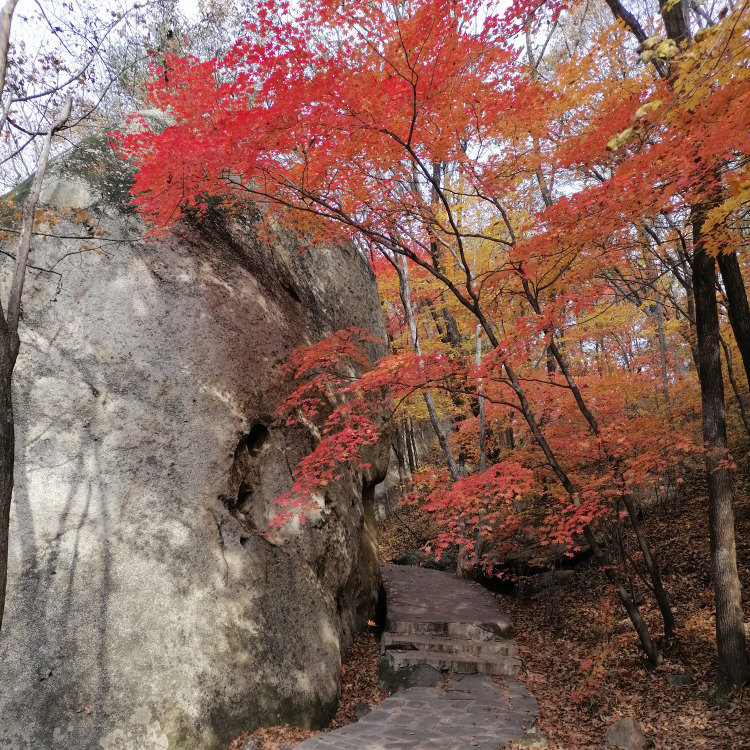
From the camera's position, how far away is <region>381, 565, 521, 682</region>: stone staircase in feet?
28.5

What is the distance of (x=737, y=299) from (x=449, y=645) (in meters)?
7.00

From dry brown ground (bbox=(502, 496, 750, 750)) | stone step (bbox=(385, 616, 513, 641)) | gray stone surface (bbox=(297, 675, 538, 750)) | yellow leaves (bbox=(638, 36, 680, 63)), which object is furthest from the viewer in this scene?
stone step (bbox=(385, 616, 513, 641))

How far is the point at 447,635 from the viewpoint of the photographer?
9.62 metres

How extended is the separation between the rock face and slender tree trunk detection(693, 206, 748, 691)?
5.33 m

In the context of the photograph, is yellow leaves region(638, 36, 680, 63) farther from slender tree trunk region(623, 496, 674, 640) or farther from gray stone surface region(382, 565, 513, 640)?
gray stone surface region(382, 565, 513, 640)

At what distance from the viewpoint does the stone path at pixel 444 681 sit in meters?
6.31

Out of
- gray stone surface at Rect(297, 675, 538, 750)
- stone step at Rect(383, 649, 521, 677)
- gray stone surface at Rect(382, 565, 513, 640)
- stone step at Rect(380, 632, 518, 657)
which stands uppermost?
gray stone surface at Rect(382, 565, 513, 640)

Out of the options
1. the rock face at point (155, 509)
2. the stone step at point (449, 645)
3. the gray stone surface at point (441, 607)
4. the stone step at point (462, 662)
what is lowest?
the stone step at point (462, 662)

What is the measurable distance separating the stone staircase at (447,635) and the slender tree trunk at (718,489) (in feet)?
10.3

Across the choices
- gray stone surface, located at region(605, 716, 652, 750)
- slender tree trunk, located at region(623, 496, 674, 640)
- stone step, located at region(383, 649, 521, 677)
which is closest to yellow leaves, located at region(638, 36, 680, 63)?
gray stone surface, located at region(605, 716, 652, 750)

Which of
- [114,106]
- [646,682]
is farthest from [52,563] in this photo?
[114,106]

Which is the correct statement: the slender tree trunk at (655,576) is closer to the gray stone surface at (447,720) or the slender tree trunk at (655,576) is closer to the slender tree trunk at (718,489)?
the slender tree trunk at (718,489)

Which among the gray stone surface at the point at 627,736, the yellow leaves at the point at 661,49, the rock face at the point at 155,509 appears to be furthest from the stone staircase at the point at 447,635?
the yellow leaves at the point at 661,49

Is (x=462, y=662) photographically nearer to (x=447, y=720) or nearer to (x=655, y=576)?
(x=447, y=720)
